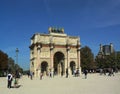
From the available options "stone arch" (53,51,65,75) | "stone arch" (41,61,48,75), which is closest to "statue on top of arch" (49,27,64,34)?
"stone arch" (53,51,65,75)

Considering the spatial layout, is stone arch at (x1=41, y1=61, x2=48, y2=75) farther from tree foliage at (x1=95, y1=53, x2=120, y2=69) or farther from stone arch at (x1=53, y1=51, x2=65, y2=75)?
tree foliage at (x1=95, y1=53, x2=120, y2=69)

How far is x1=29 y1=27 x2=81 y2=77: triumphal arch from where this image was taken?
225 feet

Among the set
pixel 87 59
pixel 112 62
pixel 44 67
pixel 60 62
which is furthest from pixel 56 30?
pixel 112 62

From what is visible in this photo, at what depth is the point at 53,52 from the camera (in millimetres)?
70062

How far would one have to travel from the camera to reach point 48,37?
70.2 metres

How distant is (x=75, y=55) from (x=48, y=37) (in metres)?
9.49

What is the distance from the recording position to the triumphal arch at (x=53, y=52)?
225 ft

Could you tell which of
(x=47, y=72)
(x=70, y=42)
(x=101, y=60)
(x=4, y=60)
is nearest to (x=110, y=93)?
(x=47, y=72)

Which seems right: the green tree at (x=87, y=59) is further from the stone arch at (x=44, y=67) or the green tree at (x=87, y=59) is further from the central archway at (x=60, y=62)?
the stone arch at (x=44, y=67)

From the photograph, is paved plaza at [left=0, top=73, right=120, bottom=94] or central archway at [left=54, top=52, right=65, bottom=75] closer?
paved plaza at [left=0, top=73, right=120, bottom=94]

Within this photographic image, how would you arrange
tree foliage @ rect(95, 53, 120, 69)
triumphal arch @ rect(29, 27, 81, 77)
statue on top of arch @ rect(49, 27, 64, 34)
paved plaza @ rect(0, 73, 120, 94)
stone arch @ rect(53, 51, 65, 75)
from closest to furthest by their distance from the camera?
1. paved plaza @ rect(0, 73, 120, 94)
2. triumphal arch @ rect(29, 27, 81, 77)
3. stone arch @ rect(53, 51, 65, 75)
4. statue on top of arch @ rect(49, 27, 64, 34)
5. tree foliage @ rect(95, 53, 120, 69)

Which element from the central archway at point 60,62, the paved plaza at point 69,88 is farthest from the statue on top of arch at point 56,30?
the paved plaza at point 69,88

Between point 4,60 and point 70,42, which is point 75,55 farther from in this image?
point 4,60

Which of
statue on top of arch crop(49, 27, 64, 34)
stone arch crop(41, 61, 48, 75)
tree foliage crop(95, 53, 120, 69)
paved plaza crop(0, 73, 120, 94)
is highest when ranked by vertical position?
statue on top of arch crop(49, 27, 64, 34)
